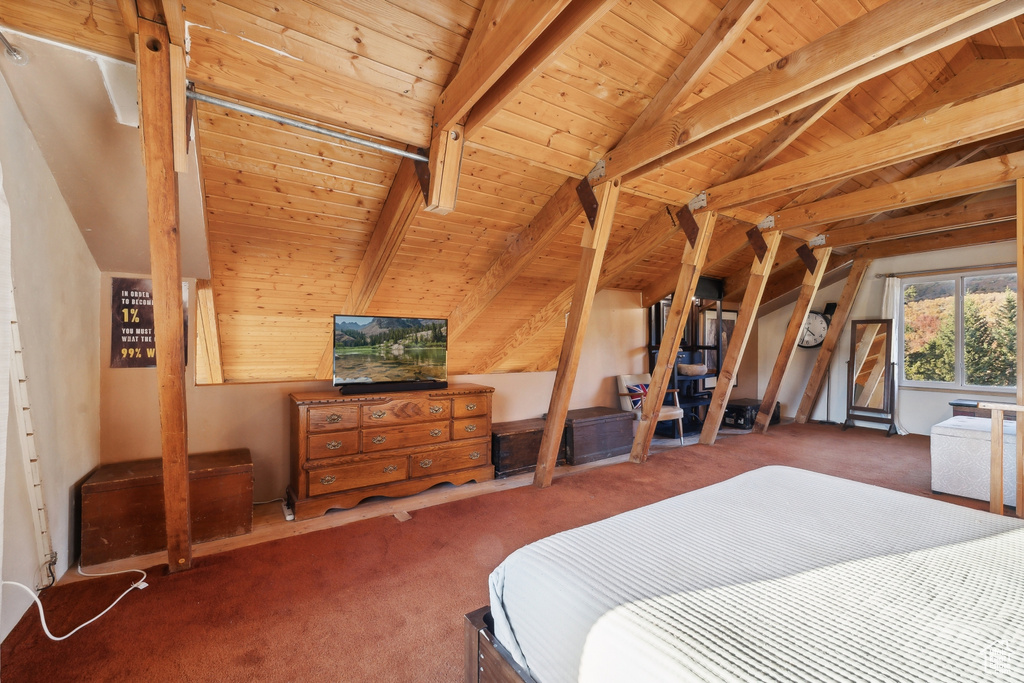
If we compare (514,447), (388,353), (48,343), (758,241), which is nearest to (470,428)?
(514,447)

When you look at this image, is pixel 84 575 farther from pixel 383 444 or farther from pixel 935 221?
pixel 935 221

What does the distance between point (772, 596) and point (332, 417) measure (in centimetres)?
278

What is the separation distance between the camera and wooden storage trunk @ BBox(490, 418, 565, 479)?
4035 millimetres

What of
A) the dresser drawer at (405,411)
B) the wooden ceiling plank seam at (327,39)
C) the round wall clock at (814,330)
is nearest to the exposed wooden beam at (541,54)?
the wooden ceiling plank seam at (327,39)

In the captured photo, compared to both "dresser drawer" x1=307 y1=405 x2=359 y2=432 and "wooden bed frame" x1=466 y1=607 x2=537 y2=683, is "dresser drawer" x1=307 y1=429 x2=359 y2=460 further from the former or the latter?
"wooden bed frame" x1=466 y1=607 x2=537 y2=683

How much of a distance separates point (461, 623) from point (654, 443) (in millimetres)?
4079

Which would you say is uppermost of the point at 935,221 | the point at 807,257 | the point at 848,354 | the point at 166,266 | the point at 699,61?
the point at 699,61

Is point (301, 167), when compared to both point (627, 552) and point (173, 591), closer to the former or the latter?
point (173, 591)

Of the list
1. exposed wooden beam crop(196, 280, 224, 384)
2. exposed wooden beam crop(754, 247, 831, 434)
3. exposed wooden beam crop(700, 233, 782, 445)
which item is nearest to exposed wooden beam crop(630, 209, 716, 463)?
exposed wooden beam crop(700, 233, 782, 445)

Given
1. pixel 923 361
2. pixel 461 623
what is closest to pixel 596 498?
pixel 461 623

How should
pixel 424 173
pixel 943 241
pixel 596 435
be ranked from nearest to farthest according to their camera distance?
pixel 424 173 → pixel 596 435 → pixel 943 241

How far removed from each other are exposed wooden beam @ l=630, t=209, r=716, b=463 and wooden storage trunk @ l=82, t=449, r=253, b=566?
350 cm

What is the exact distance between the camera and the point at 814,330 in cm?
686

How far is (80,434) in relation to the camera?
2.48 metres
